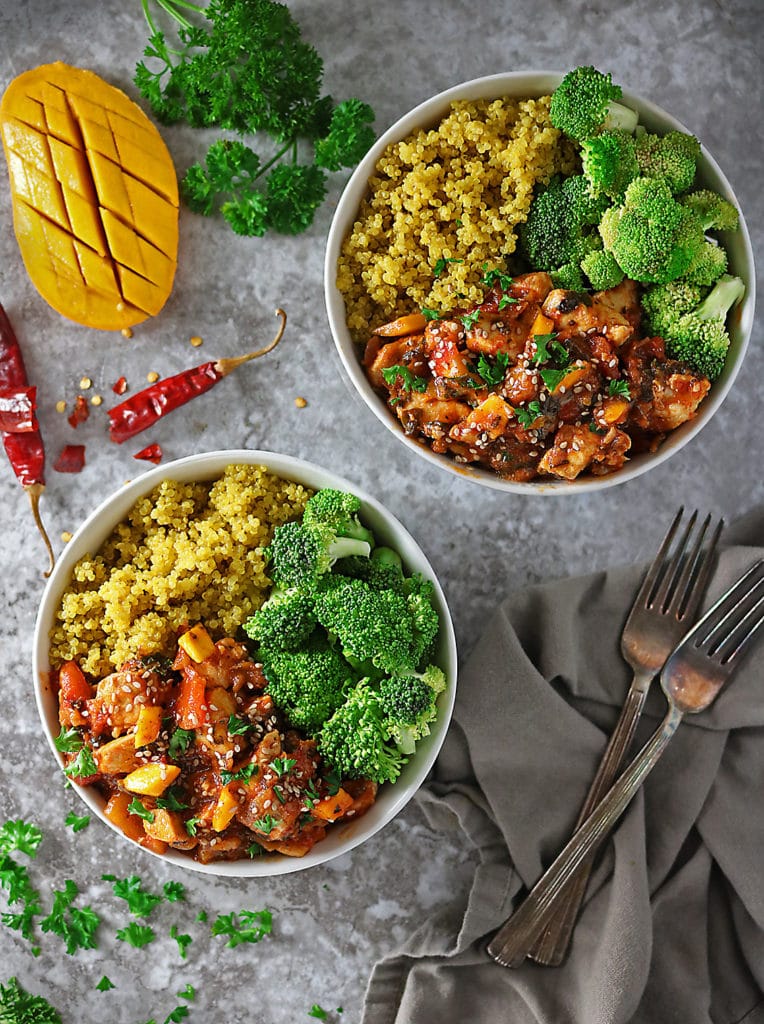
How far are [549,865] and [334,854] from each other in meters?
0.73

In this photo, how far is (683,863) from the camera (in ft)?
9.59

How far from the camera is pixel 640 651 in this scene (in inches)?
113

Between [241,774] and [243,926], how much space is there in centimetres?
87

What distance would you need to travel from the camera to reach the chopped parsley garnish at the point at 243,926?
3.00m

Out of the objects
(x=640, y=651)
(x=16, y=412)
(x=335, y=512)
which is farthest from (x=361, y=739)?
(x=16, y=412)

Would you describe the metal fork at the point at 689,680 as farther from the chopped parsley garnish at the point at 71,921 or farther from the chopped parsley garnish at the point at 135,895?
the chopped parsley garnish at the point at 71,921

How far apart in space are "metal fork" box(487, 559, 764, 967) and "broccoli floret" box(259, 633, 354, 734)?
0.90 metres

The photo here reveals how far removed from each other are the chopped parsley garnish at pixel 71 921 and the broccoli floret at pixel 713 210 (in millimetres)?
2736

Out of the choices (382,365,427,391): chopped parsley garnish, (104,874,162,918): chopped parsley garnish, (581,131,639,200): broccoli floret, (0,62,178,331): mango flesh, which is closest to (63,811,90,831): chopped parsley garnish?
(104,874,162,918): chopped parsley garnish

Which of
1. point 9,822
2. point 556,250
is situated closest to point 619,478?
point 556,250

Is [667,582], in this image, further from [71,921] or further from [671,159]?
[71,921]

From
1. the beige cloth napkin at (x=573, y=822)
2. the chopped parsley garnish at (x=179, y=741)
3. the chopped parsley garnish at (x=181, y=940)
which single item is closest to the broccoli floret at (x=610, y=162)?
the beige cloth napkin at (x=573, y=822)

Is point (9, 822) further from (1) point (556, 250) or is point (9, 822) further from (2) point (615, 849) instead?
(1) point (556, 250)

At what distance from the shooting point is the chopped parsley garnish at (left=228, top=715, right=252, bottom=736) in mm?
2447
